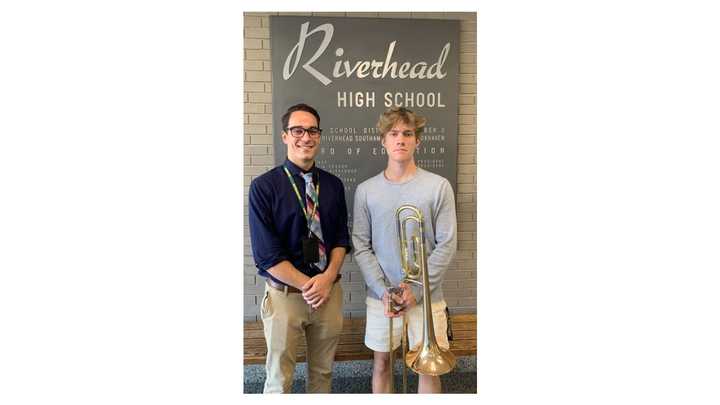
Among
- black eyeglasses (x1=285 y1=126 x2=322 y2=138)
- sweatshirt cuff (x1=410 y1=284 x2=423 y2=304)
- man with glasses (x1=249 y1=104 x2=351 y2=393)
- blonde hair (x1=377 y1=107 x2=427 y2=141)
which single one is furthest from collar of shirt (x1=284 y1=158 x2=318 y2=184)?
sweatshirt cuff (x1=410 y1=284 x2=423 y2=304)

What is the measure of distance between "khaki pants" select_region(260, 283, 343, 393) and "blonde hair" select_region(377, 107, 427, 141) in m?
0.87

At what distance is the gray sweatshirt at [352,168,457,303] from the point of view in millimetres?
2195

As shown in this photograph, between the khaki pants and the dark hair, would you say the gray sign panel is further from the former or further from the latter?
the khaki pants

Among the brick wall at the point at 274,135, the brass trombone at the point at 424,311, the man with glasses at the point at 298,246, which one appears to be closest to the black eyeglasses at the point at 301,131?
the man with glasses at the point at 298,246

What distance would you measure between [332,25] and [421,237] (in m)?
1.19

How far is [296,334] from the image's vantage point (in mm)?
2199

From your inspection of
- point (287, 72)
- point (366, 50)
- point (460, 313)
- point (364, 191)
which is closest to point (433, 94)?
point (366, 50)

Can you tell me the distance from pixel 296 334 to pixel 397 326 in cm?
53

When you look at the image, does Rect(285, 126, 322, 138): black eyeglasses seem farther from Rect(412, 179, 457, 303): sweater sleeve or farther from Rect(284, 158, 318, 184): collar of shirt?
Rect(412, 179, 457, 303): sweater sleeve

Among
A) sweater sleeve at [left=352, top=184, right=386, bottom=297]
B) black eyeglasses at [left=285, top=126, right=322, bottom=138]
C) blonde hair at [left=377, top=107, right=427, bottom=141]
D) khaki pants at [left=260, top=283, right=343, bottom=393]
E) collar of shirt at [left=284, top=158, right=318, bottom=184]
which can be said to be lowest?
khaki pants at [left=260, top=283, right=343, bottom=393]

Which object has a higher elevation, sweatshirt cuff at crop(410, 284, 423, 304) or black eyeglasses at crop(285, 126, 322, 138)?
black eyeglasses at crop(285, 126, 322, 138)

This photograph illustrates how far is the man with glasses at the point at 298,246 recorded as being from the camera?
2150mm

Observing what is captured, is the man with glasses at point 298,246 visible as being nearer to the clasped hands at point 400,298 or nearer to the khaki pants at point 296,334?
the khaki pants at point 296,334

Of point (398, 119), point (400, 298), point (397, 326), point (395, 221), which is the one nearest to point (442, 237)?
point (395, 221)
